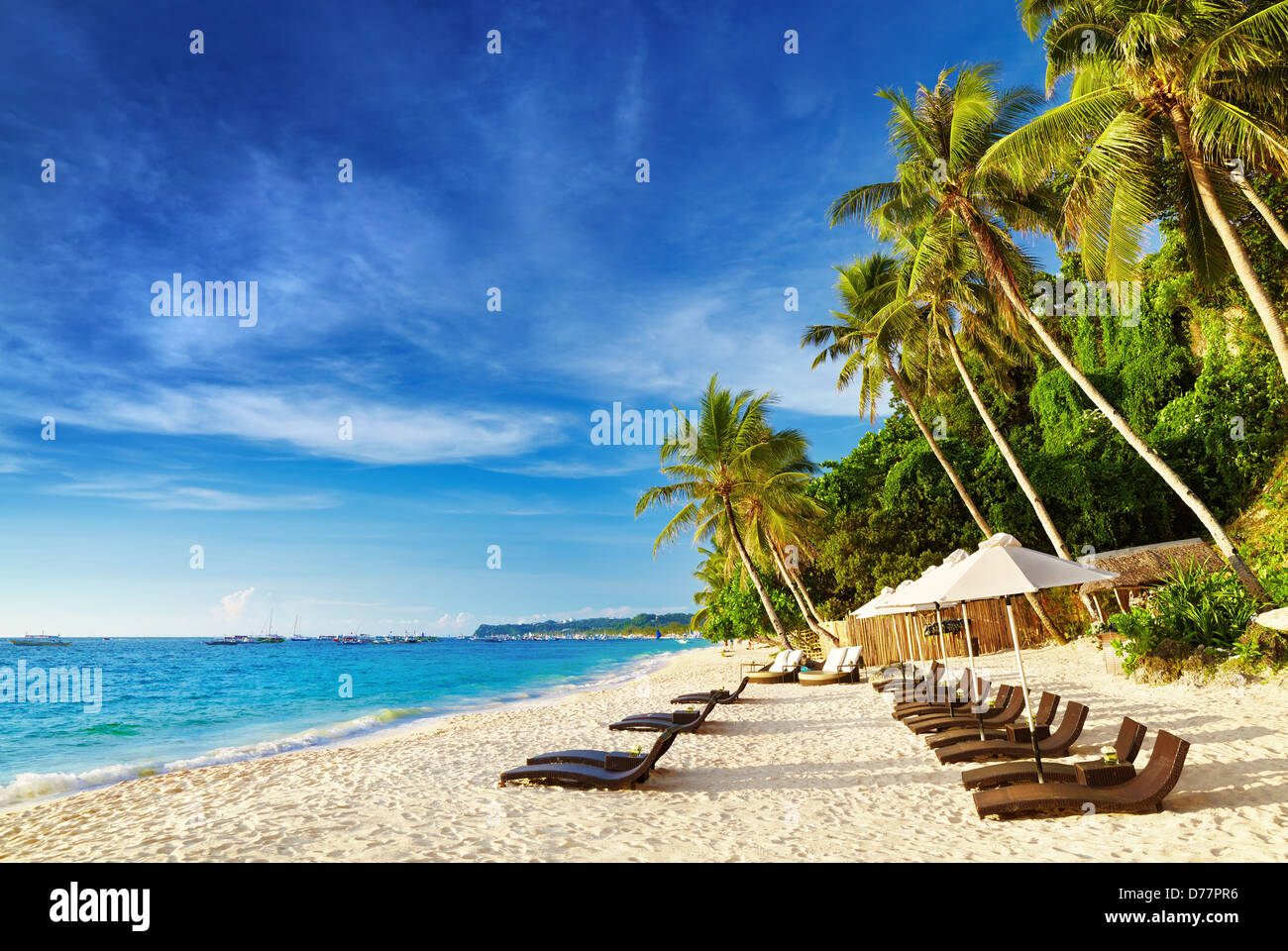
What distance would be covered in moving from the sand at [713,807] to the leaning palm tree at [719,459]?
11978 mm

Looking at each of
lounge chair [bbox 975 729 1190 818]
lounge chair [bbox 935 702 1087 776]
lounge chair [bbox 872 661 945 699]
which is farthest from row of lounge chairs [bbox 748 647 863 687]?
lounge chair [bbox 975 729 1190 818]

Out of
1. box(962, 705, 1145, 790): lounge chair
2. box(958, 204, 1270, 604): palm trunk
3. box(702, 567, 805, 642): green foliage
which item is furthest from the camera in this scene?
box(702, 567, 805, 642): green foliage

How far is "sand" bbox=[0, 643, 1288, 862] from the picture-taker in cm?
514

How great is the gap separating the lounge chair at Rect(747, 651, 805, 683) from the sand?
7550 mm

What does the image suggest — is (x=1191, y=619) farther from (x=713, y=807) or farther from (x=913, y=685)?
(x=713, y=807)

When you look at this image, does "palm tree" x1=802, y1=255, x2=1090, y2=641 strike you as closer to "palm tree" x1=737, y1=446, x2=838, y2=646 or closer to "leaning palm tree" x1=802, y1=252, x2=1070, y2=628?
"leaning palm tree" x1=802, y1=252, x2=1070, y2=628

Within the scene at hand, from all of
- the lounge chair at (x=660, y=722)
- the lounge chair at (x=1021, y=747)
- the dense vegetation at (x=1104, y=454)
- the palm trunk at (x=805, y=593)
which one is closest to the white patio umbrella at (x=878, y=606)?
the lounge chair at (x=660, y=722)

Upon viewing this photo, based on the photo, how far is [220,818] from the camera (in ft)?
23.1

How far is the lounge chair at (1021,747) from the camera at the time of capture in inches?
277

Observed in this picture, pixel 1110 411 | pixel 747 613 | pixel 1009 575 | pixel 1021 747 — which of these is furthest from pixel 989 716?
pixel 747 613

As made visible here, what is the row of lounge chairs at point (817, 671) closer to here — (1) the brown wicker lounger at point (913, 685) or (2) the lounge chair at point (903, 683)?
(1) the brown wicker lounger at point (913, 685)

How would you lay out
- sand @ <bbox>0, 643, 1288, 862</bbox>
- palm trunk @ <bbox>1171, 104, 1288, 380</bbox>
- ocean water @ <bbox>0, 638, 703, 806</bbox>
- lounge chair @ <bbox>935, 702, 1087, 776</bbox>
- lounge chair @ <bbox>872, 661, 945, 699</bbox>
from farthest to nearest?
ocean water @ <bbox>0, 638, 703, 806</bbox> < lounge chair @ <bbox>872, 661, 945, 699</bbox> < palm trunk @ <bbox>1171, 104, 1288, 380</bbox> < lounge chair @ <bbox>935, 702, 1087, 776</bbox> < sand @ <bbox>0, 643, 1288, 862</bbox>
